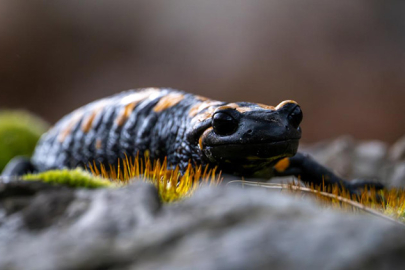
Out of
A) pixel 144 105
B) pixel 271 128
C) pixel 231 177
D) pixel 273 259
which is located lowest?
pixel 273 259

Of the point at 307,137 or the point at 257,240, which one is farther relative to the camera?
the point at 307,137

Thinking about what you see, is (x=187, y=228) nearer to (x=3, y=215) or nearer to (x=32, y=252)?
(x=32, y=252)

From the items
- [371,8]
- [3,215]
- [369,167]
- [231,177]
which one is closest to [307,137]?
[371,8]

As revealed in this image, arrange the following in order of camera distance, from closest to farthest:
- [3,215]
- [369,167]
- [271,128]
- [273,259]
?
[273,259]
[3,215]
[271,128]
[369,167]

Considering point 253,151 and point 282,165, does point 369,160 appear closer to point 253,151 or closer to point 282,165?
point 282,165

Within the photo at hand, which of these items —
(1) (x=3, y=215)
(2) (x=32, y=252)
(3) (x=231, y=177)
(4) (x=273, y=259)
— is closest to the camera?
(4) (x=273, y=259)

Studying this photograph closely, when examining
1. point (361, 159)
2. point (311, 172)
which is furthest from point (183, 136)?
A: point (361, 159)
